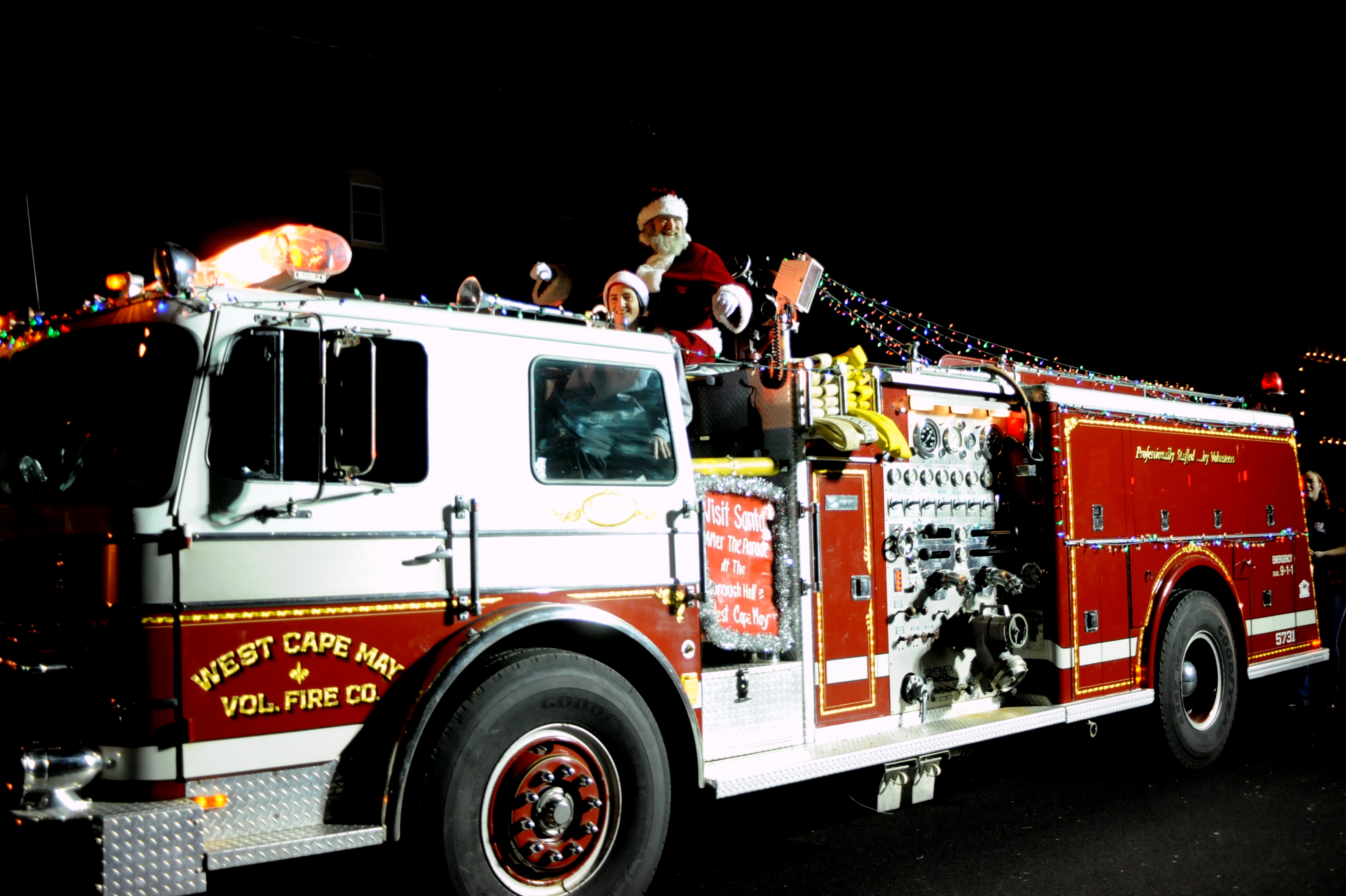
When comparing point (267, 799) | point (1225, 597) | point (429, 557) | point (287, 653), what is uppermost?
point (429, 557)

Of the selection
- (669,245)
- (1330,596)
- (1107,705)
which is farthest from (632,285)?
(1330,596)

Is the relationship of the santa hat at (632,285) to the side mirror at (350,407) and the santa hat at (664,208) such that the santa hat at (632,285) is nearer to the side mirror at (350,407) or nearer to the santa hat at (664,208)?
the santa hat at (664,208)

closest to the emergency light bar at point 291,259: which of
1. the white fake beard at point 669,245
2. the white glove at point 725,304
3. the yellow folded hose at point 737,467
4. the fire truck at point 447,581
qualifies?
the fire truck at point 447,581

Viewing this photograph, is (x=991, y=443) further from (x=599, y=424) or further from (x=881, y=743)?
(x=599, y=424)

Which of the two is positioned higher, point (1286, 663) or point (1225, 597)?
point (1225, 597)

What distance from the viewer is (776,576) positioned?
5.35 m

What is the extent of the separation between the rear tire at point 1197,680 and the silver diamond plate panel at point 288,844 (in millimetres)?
5491

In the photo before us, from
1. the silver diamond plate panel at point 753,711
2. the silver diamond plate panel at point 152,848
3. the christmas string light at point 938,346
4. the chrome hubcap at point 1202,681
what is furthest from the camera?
the chrome hubcap at point 1202,681

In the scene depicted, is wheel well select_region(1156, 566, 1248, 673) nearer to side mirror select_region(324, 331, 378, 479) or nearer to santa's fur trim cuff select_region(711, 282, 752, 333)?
santa's fur trim cuff select_region(711, 282, 752, 333)

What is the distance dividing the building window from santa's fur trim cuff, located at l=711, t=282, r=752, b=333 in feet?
33.1

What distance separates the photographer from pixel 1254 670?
790 cm

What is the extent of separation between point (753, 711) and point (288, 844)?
2.26 m

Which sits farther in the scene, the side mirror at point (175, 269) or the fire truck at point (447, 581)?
the side mirror at point (175, 269)

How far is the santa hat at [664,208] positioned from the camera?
6.55 metres
